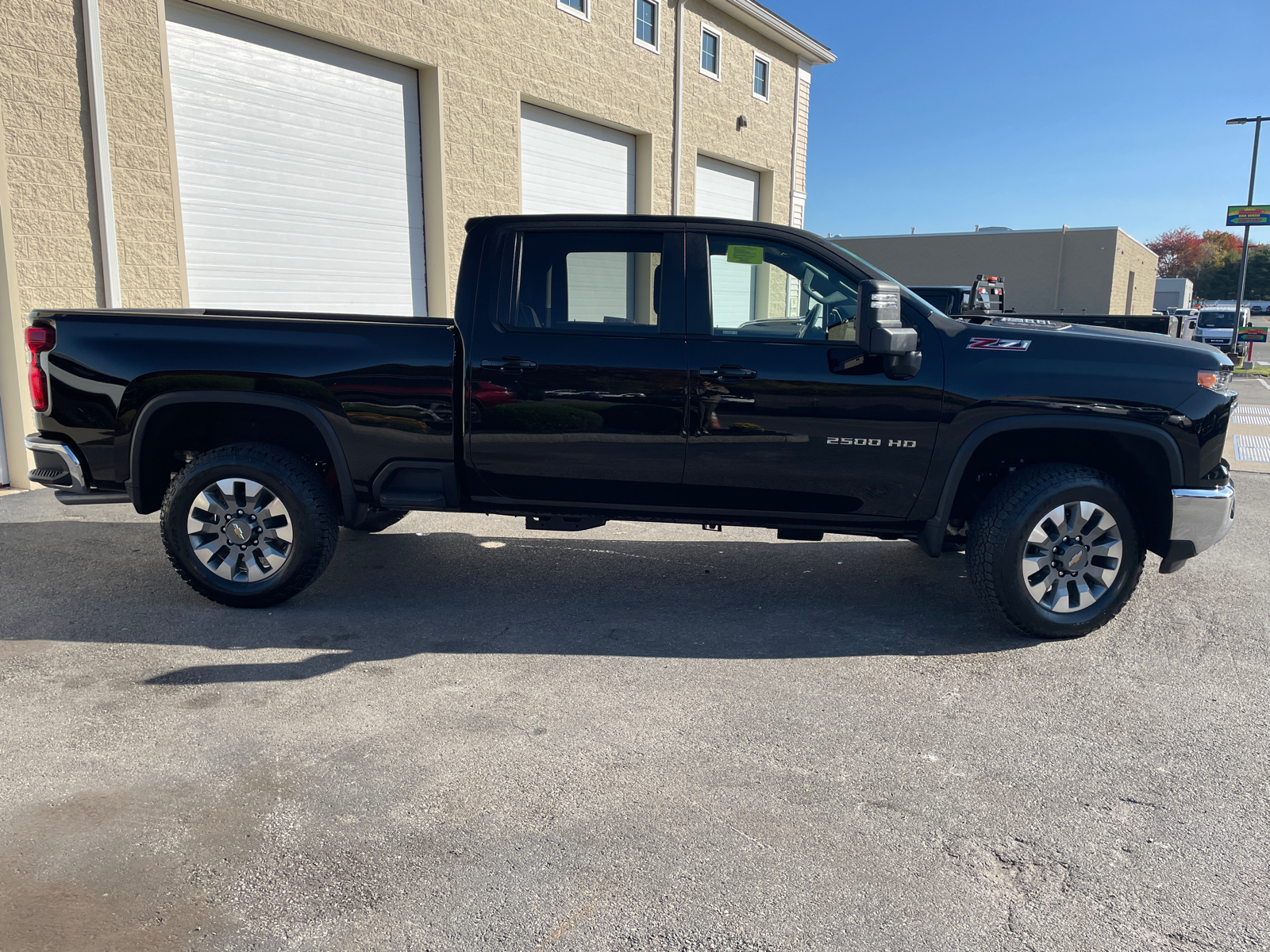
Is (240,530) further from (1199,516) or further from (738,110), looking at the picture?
(738,110)

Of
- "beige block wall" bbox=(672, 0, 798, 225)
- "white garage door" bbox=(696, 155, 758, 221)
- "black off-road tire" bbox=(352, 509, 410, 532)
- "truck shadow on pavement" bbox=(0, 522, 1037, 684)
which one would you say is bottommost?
"truck shadow on pavement" bbox=(0, 522, 1037, 684)

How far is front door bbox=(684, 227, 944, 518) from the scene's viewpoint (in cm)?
448

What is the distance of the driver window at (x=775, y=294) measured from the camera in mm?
4535

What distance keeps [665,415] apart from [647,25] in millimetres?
12505

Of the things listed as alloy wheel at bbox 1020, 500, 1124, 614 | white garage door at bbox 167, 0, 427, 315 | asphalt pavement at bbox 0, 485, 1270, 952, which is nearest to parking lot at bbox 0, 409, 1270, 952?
asphalt pavement at bbox 0, 485, 1270, 952

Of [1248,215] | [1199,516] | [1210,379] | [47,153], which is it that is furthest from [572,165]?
[1248,215]

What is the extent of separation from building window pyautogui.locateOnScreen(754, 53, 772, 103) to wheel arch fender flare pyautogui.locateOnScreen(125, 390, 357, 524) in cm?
1546

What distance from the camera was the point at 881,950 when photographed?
2.39 meters

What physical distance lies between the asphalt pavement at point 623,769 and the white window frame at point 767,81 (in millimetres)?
14739

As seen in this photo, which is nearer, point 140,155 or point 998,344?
point 998,344

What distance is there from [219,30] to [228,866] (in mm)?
8950

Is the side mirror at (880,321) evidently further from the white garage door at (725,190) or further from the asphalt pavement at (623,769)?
the white garage door at (725,190)

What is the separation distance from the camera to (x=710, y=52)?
→ 16.6 meters

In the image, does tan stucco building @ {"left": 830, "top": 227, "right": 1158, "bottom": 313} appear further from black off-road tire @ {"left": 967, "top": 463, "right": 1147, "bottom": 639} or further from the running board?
the running board
